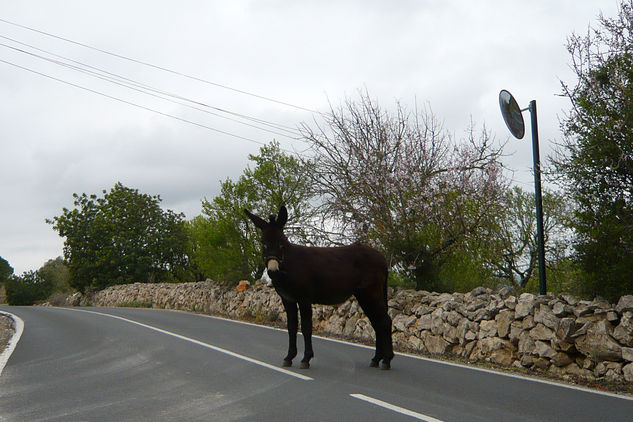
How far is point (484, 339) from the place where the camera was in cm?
991

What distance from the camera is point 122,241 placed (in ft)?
147

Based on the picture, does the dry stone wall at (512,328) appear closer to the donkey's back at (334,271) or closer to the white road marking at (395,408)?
the donkey's back at (334,271)

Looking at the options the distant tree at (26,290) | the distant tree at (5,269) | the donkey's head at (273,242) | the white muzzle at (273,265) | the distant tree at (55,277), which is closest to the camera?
the white muzzle at (273,265)

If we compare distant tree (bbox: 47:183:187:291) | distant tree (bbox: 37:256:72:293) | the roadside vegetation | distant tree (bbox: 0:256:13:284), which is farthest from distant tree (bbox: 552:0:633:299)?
distant tree (bbox: 0:256:13:284)

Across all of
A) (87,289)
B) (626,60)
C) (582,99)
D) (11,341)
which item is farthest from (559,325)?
(87,289)

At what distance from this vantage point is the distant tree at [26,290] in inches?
2397

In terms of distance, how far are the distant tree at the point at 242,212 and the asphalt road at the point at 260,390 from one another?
12932 mm

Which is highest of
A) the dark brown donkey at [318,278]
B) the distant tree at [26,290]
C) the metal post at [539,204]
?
the metal post at [539,204]

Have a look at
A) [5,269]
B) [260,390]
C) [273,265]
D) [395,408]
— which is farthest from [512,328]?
[5,269]

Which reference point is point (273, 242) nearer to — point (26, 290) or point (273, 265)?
point (273, 265)

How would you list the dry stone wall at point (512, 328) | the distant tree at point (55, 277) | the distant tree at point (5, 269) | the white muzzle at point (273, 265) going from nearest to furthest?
the white muzzle at point (273, 265), the dry stone wall at point (512, 328), the distant tree at point (55, 277), the distant tree at point (5, 269)

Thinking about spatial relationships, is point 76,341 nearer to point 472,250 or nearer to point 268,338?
point 268,338

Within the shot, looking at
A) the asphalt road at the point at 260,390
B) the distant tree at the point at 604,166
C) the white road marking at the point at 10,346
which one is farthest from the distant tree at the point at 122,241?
the distant tree at the point at 604,166

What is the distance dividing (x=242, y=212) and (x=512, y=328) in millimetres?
16924
